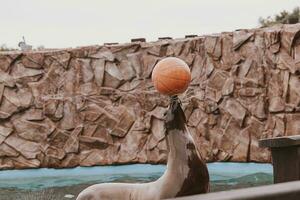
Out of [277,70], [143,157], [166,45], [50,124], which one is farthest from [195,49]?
[50,124]

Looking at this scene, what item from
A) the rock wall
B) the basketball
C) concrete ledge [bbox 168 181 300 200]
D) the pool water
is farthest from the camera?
the rock wall

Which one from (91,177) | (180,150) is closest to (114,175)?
(91,177)

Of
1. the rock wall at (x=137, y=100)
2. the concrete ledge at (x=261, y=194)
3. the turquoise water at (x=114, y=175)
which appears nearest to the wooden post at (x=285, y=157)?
the concrete ledge at (x=261, y=194)

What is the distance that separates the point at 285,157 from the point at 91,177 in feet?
26.9

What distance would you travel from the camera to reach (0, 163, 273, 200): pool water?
8.14 metres

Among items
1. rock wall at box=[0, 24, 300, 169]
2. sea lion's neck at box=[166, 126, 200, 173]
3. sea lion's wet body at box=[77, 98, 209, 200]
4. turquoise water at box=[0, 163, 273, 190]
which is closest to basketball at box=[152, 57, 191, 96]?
sea lion's wet body at box=[77, 98, 209, 200]

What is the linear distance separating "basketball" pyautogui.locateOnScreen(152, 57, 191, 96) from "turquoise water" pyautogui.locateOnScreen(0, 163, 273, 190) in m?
6.34

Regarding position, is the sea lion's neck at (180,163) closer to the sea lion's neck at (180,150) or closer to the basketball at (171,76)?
the sea lion's neck at (180,150)

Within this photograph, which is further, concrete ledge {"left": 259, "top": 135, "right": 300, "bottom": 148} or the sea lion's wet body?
concrete ledge {"left": 259, "top": 135, "right": 300, "bottom": 148}

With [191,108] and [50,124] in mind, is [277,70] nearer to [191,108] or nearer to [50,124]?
[191,108]

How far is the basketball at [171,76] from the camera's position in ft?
6.98

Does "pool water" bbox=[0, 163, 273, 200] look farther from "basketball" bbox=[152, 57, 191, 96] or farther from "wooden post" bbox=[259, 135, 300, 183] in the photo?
"basketball" bbox=[152, 57, 191, 96]

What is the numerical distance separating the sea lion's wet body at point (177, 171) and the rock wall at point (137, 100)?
766 cm

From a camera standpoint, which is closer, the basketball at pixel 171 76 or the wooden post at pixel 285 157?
the basketball at pixel 171 76
